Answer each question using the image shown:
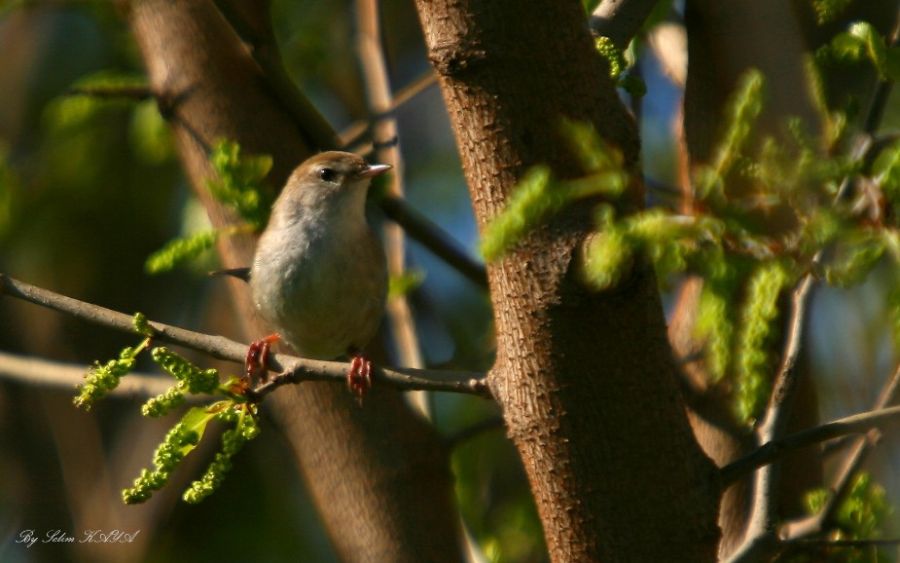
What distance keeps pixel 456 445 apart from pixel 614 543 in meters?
1.62

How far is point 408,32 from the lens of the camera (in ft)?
26.2

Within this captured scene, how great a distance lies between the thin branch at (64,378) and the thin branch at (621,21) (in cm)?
178

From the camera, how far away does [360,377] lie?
3496 millimetres

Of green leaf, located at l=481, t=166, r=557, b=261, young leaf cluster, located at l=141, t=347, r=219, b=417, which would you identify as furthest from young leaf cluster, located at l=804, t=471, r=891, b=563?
green leaf, located at l=481, t=166, r=557, b=261

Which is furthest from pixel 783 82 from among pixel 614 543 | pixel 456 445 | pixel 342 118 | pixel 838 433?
pixel 342 118

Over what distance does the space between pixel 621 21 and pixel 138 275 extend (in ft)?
16.3

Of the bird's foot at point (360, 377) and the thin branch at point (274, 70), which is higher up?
the thin branch at point (274, 70)

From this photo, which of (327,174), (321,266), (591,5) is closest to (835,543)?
(591,5)

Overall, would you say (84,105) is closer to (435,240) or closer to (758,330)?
(435,240)

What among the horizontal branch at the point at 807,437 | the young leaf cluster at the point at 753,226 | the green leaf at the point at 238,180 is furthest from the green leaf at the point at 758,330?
the green leaf at the point at 238,180

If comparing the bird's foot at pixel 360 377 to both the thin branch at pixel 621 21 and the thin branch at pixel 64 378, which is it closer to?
the thin branch at pixel 64 378

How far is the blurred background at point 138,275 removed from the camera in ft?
17.3

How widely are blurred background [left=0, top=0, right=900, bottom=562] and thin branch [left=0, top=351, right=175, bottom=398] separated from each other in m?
1.21

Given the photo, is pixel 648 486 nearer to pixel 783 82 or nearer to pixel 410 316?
pixel 783 82
